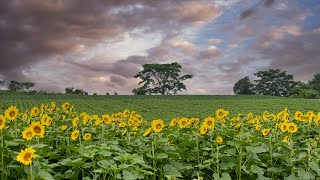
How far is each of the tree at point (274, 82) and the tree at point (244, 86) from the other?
1.06m

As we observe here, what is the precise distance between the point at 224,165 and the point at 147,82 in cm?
6828

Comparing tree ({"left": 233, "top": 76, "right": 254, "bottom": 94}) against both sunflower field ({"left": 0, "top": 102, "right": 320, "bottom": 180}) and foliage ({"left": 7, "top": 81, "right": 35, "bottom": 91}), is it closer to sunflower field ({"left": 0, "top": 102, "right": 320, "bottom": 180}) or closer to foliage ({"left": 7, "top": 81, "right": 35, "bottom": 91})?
foliage ({"left": 7, "top": 81, "right": 35, "bottom": 91})

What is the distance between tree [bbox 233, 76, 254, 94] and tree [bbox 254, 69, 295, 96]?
41.9 inches

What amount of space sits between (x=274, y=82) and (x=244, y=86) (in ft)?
18.3

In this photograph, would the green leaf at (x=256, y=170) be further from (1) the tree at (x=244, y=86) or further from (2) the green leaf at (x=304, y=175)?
(1) the tree at (x=244, y=86)

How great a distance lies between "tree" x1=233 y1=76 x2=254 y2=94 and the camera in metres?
78.4

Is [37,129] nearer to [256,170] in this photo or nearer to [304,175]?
[256,170]

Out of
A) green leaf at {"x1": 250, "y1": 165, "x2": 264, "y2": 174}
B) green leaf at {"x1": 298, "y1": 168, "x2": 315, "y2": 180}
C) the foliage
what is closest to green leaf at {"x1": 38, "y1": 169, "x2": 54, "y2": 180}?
green leaf at {"x1": 250, "y1": 165, "x2": 264, "y2": 174}

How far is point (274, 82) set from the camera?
261 ft

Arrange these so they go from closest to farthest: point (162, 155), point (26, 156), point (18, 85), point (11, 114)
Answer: point (26, 156) < point (11, 114) < point (162, 155) < point (18, 85)

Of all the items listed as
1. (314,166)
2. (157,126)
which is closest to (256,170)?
(314,166)

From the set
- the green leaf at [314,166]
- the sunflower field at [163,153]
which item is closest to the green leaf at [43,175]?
the sunflower field at [163,153]

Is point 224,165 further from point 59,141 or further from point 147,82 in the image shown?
point 147,82

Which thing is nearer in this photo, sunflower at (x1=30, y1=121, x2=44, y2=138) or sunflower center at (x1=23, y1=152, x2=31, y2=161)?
sunflower center at (x1=23, y1=152, x2=31, y2=161)
